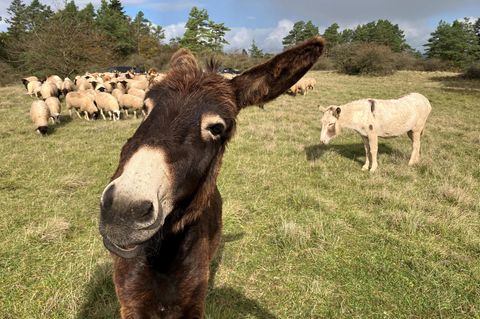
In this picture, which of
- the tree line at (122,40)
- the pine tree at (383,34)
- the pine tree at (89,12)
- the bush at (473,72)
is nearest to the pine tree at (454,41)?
the tree line at (122,40)

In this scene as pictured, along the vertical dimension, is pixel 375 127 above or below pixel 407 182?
above

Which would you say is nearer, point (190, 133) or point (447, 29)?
point (190, 133)

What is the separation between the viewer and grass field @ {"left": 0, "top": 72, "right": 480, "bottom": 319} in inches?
164

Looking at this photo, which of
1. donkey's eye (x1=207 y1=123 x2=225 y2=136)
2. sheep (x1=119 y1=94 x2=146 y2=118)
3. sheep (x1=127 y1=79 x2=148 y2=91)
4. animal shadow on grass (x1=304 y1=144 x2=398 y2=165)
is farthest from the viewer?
sheep (x1=127 y1=79 x2=148 y2=91)

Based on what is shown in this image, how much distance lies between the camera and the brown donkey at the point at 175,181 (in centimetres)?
161

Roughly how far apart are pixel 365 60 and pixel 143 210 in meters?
50.6

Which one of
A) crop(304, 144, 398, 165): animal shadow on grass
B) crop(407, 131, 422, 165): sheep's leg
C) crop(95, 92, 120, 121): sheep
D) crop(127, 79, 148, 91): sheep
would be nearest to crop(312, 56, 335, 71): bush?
crop(127, 79, 148, 91): sheep

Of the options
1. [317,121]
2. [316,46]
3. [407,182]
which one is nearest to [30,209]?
[316,46]

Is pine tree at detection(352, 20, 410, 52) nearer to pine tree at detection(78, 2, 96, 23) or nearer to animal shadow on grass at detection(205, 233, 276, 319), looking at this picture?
pine tree at detection(78, 2, 96, 23)

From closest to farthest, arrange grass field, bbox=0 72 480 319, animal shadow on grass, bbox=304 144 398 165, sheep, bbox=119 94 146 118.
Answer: grass field, bbox=0 72 480 319
animal shadow on grass, bbox=304 144 398 165
sheep, bbox=119 94 146 118

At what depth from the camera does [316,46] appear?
91.6 inches

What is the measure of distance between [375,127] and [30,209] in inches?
353

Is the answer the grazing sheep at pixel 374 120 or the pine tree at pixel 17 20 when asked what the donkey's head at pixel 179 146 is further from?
the pine tree at pixel 17 20

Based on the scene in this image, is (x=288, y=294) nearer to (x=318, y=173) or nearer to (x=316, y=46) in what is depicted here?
(x=316, y=46)
